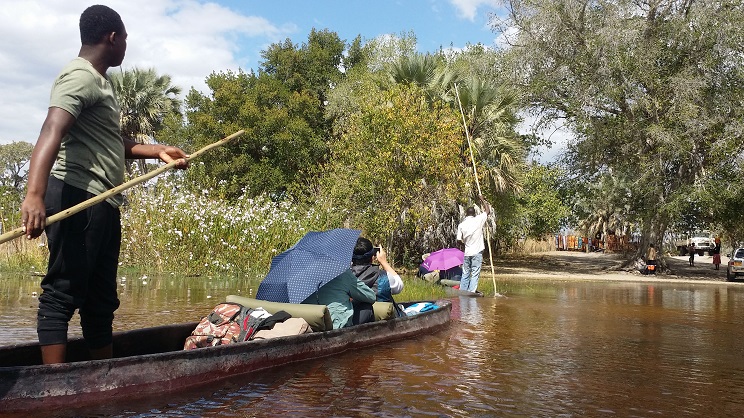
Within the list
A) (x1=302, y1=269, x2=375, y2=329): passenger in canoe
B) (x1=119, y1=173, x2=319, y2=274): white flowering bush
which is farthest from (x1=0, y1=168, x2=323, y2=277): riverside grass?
(x1=302, y1=269, x2=375, y2=329): passenger in canoe

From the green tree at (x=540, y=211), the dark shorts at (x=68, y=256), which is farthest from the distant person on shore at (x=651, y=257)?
the dark shorts at (x=68, y=256)

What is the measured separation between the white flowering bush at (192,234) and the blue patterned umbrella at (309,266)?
27.2 feet

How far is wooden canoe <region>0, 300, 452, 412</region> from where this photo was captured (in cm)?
435

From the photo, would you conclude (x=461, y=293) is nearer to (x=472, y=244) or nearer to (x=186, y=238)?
(x=472, y=244)

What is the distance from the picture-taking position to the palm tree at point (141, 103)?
33375 millimetres

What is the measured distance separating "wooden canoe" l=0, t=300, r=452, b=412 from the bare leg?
0.26 ft

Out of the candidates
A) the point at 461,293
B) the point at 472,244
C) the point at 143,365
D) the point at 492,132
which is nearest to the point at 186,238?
the point at 461,293

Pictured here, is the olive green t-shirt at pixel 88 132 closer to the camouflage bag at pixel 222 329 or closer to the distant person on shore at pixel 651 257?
the camouflage bag at pixel 222 329

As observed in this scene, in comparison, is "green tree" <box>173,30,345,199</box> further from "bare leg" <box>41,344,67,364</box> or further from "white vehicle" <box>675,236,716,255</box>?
"white vehicle" <box>675,236,716,255</box>

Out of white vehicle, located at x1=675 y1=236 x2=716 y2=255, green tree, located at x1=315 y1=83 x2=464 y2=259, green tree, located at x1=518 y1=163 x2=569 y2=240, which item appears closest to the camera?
green tree, located at x1=315 y1=83 x2=464 y2=259

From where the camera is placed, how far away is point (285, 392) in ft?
18.2

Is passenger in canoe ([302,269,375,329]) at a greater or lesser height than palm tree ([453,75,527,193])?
lesser

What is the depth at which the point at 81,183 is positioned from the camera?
14.7ft

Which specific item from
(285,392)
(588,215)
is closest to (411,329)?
(285,392)
